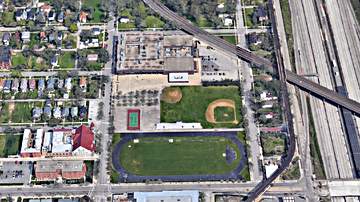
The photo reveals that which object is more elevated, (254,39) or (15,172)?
(254,39)

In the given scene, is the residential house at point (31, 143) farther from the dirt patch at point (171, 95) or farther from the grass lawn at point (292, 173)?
the grass lawn at point (292, 173)

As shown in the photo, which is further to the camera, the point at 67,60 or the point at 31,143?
the point at 67,60

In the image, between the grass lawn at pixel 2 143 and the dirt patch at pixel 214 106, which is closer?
the grass lawn at pixel 2 143

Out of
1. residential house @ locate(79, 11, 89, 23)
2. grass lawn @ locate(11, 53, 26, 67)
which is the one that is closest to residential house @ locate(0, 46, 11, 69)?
A: grass lawn @ locate(11, 53, 26, 67)

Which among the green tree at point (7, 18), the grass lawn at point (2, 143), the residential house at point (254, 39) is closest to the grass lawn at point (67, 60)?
the green tree at point (7, 18)

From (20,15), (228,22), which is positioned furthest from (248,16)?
(20,15)

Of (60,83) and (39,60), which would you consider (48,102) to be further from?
(39,60)

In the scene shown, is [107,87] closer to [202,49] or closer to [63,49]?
[63,49]
